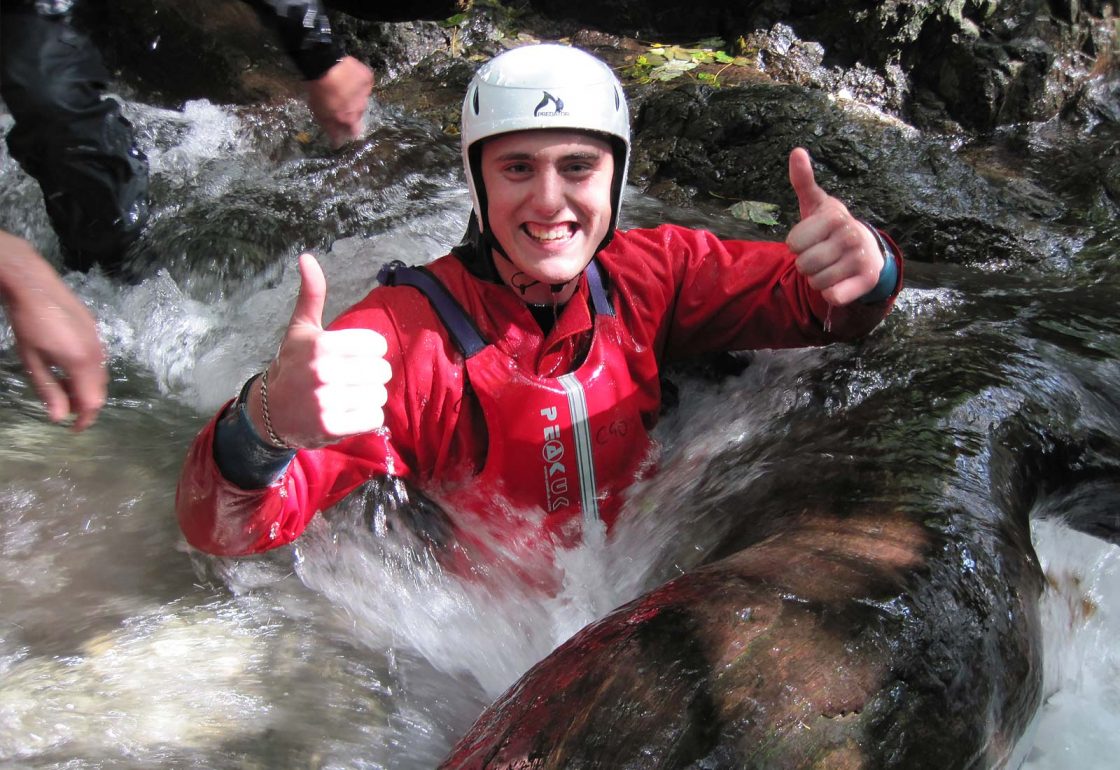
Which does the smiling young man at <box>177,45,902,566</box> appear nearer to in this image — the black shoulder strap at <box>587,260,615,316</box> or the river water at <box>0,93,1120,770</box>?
the black shoulder strap at <box>587,260,615,316</box>

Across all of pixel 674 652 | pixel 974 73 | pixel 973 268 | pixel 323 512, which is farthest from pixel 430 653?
pixel 974 73

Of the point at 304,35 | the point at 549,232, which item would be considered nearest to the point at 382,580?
the point at 549,232

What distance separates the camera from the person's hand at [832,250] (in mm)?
2445

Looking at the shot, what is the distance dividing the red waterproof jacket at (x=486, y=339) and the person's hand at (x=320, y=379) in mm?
295

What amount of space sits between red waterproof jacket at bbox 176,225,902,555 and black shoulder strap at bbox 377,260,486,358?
0.09 feet

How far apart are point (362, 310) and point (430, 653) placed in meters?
1.06

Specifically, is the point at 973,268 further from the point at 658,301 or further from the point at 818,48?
the point at 818,48

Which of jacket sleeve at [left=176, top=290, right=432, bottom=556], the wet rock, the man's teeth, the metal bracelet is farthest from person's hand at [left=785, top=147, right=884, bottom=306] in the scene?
the wet rock

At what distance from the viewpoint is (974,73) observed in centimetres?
602

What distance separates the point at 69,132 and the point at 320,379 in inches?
109

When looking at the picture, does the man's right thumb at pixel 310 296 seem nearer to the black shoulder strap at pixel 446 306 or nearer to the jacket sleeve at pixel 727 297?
the black shoulder strap at pixel 446 306

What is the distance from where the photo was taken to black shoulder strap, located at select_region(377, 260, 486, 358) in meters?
2.58

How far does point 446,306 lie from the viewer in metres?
2.60

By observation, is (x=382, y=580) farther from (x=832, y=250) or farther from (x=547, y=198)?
(x=832, y=250)
